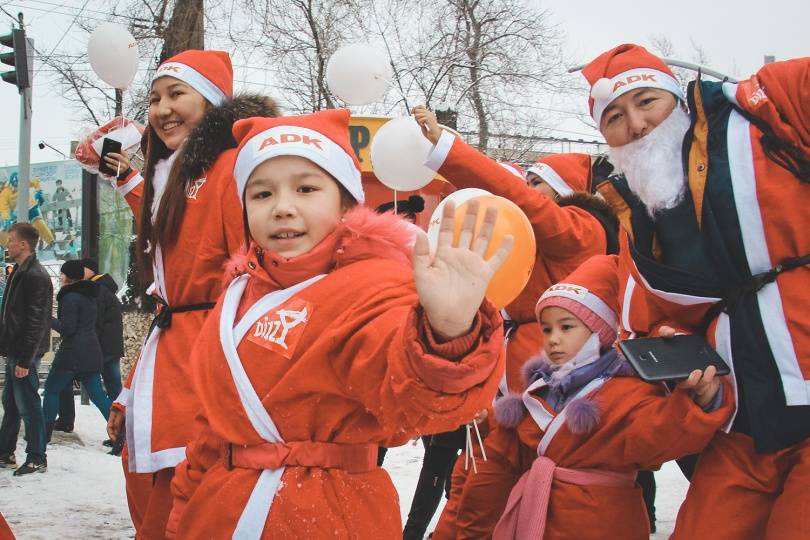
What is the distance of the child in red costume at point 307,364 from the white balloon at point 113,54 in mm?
2400

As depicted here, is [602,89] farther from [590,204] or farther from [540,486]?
[540,486]

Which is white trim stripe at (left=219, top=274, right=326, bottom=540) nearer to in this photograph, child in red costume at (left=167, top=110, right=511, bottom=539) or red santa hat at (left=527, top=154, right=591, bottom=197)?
child in red costume at (left=167, top=110, right=511, bottom=539)

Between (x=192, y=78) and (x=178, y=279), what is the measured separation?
854 mm

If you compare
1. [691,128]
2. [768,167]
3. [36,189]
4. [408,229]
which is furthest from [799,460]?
[36,189]

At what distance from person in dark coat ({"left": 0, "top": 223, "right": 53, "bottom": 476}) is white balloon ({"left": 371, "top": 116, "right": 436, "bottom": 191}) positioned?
13.6ft

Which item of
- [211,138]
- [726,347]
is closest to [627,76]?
[726,347]

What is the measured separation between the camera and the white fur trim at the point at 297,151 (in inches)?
87.0

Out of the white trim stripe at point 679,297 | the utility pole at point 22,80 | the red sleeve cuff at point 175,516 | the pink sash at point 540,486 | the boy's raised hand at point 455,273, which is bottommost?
the pink sash at point 540,486

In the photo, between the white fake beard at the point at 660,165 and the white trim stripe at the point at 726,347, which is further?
the white fake beard at the point at 660,165

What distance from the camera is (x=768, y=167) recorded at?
2.54 meters

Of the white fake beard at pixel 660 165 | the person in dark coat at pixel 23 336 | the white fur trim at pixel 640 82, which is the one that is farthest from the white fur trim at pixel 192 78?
the person in dark coat at pixel 23 336

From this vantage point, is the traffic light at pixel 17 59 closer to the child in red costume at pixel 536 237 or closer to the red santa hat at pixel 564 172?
the red santa hat at pixel 564 172

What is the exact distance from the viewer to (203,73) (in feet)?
11.4

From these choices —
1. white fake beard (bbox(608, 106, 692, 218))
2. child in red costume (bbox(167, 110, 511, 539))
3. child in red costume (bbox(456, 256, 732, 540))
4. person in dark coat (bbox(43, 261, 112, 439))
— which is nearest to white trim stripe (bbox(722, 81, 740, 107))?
white fake beard (bbox(608, 106, 692, 218))
